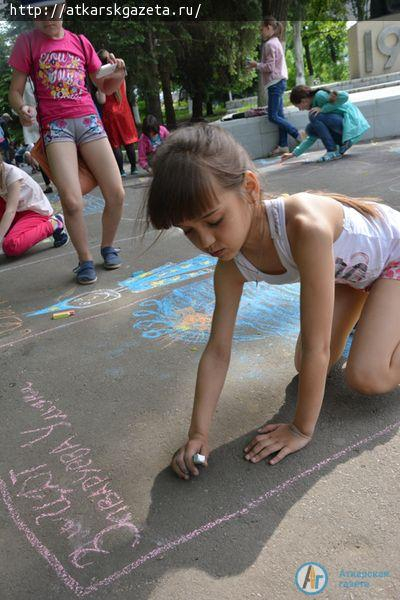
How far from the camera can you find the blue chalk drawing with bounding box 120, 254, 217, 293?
3.62 meters

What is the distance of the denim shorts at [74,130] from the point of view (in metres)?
3.61

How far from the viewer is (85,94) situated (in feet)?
12.1

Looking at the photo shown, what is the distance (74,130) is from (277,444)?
8.62ft

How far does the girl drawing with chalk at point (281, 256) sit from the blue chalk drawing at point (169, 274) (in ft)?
5.09

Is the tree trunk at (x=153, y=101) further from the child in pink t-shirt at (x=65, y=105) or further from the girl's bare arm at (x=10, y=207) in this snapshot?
the child in pink t-shirt at (x=65, y=105)

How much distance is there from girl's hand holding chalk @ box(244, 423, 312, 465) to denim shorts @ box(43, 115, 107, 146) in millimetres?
2524

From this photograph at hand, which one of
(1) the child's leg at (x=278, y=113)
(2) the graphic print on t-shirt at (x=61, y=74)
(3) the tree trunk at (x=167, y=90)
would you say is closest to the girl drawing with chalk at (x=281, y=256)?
(2) the graphic print on t-shirt at (x=61, y=74)

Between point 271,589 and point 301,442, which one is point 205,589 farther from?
point 301,442

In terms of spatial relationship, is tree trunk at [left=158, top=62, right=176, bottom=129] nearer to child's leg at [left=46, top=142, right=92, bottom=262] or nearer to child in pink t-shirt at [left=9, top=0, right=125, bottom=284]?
child in pink t-shirt at [left=9, top=0, right=125, bottom=284]

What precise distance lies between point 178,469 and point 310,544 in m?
0.50

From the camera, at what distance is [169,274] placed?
377cm

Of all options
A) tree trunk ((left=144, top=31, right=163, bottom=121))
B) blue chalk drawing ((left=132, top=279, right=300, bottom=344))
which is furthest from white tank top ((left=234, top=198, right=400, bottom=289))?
tree trunk ((left=144, top=31, right=163, bottom=121))

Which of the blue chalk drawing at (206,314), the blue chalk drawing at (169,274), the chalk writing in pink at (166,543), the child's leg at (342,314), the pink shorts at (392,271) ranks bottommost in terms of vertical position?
the chalk writing in pink at (166,543)

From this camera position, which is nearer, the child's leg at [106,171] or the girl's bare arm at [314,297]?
the girl's bare arm at [314,297]
